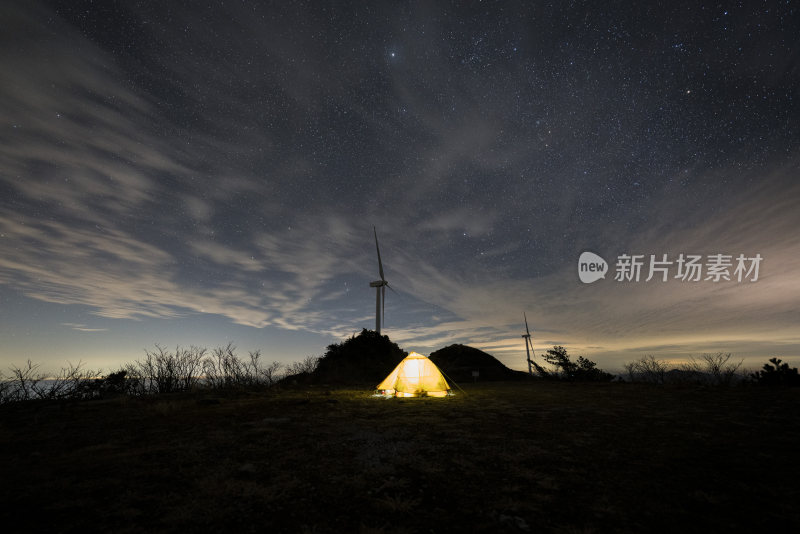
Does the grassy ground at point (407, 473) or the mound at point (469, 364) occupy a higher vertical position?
the mound at point (469, 364)

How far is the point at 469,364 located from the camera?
46.9m

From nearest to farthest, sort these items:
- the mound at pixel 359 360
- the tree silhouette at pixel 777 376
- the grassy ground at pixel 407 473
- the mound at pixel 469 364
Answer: the grassy ground at pixel 407 473
the tree silhouette at pixel 777 376
the mound at pixel 359 360
the mound at pixel 469 364

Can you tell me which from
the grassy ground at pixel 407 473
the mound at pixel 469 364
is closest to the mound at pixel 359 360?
the mound at pixel 469 364

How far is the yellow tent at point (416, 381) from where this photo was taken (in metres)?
14.9

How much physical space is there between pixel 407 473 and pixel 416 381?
34.6 feet

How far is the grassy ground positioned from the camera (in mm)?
3455

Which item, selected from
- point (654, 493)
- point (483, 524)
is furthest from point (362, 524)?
point (654, 493)

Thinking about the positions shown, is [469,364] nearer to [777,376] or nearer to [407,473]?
[777,376]

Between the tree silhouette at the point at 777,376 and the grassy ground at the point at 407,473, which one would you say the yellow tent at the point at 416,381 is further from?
the tree silhouette at the point at 777,376

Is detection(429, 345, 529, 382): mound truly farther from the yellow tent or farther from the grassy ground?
the grassy ground

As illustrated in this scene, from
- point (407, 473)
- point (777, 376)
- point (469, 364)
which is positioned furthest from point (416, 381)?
point (469, 364)

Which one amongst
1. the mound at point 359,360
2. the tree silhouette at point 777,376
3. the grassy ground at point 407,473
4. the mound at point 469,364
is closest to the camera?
the grassy ground at point 407,473

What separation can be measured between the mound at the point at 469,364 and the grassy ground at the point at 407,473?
34.0m

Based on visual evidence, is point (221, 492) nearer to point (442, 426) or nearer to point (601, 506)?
point (601, 506)
